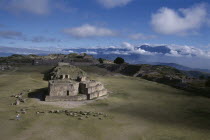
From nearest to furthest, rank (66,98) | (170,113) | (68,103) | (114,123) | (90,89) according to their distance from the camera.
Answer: (114,123)
(170,113)
(68,103)
(66,98)
(90,89)

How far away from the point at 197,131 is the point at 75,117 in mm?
12371

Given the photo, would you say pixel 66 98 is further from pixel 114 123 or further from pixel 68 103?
pixel 114 123

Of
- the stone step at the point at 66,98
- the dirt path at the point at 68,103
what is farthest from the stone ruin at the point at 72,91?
the dirt path at the point at 68,103

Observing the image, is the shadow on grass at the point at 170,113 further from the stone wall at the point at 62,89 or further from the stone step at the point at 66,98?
the stone wall at the point at 62,89

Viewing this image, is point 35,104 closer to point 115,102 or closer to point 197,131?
point 115,102

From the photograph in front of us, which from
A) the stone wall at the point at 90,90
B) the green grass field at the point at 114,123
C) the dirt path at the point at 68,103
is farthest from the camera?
the stone wall at the point at 90,90

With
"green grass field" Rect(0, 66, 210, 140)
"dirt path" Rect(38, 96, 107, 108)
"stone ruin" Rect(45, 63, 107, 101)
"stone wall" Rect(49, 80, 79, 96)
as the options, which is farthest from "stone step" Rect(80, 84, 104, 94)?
"green grass field" Rect(0, 66, 210, 140)

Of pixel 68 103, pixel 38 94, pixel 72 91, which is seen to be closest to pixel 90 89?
pixel 72 91

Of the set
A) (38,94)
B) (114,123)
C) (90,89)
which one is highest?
(90,89)

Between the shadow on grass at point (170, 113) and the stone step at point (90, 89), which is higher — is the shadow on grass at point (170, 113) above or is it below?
below

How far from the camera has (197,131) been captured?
16.8 m

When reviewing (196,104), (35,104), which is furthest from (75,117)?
(196,104)

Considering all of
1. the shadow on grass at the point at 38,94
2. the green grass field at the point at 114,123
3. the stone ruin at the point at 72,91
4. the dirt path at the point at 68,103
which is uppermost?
the stone ruin at the point at 72,91

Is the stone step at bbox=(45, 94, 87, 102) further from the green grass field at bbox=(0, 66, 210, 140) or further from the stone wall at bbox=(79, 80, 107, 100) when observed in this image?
the green grass field at bbox=(0, 66, 210, 140)
